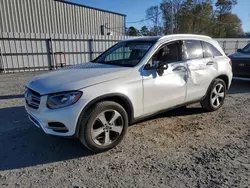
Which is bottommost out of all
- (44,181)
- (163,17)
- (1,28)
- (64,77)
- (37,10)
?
(44,181)

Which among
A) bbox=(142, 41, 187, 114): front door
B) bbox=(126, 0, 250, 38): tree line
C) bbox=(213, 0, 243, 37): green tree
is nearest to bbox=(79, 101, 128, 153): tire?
bbox=(142, 41, 187, 114): front door

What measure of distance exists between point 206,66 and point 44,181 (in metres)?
3.71

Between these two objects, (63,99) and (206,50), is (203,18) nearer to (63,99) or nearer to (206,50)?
(206,50)

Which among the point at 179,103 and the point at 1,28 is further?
the point at 1,28

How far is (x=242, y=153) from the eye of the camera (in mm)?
2914

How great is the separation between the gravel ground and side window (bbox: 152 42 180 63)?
1.31 meters

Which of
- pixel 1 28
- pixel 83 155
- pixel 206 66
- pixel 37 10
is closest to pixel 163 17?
pixel 37 10

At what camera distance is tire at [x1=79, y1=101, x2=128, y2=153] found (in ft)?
8.93

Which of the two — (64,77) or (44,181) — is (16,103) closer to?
(64,77)

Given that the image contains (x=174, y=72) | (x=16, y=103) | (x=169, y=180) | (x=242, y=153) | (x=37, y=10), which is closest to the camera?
(x=169, y=180)

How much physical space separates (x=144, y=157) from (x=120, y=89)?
3.50ft

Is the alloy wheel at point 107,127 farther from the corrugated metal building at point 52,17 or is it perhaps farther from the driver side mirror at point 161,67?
the corrugated metal building at point 52,17

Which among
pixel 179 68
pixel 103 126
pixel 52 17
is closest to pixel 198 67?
pixel 179 68

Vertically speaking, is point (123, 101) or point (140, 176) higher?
point (123, 101)
